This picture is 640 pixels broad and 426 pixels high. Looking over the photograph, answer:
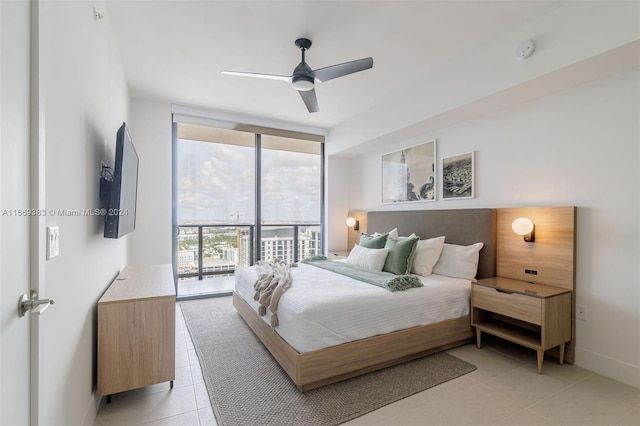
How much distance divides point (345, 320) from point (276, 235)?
322cm

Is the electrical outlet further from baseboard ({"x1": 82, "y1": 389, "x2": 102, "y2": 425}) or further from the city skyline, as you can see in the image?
the city skyline

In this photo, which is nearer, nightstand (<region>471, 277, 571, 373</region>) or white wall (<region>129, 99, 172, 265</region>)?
nightstand (<region>471, 277, 571, 373</region>)

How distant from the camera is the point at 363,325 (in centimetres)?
242

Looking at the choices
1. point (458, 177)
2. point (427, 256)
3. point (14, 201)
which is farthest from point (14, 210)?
point (458, 177)

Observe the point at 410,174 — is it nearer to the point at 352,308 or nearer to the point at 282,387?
the point at 352,308

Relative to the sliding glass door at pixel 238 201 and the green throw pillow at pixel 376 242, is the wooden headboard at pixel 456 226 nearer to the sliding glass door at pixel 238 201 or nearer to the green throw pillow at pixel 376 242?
the green throw pillow at pixel 376 242

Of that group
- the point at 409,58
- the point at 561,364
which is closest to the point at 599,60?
the point at 409,58

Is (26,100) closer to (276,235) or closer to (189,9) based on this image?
(189,9)

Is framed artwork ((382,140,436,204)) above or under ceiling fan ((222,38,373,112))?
under

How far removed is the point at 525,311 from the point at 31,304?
9.97 ft

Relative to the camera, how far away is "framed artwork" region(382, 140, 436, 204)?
161 inches

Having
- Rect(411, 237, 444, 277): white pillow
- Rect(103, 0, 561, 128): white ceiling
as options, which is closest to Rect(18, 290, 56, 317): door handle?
Rect(103, 0, 561, 128): white ceiling

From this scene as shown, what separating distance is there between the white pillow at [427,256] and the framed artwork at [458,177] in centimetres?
61

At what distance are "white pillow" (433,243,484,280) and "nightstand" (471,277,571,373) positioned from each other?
0.73ft
